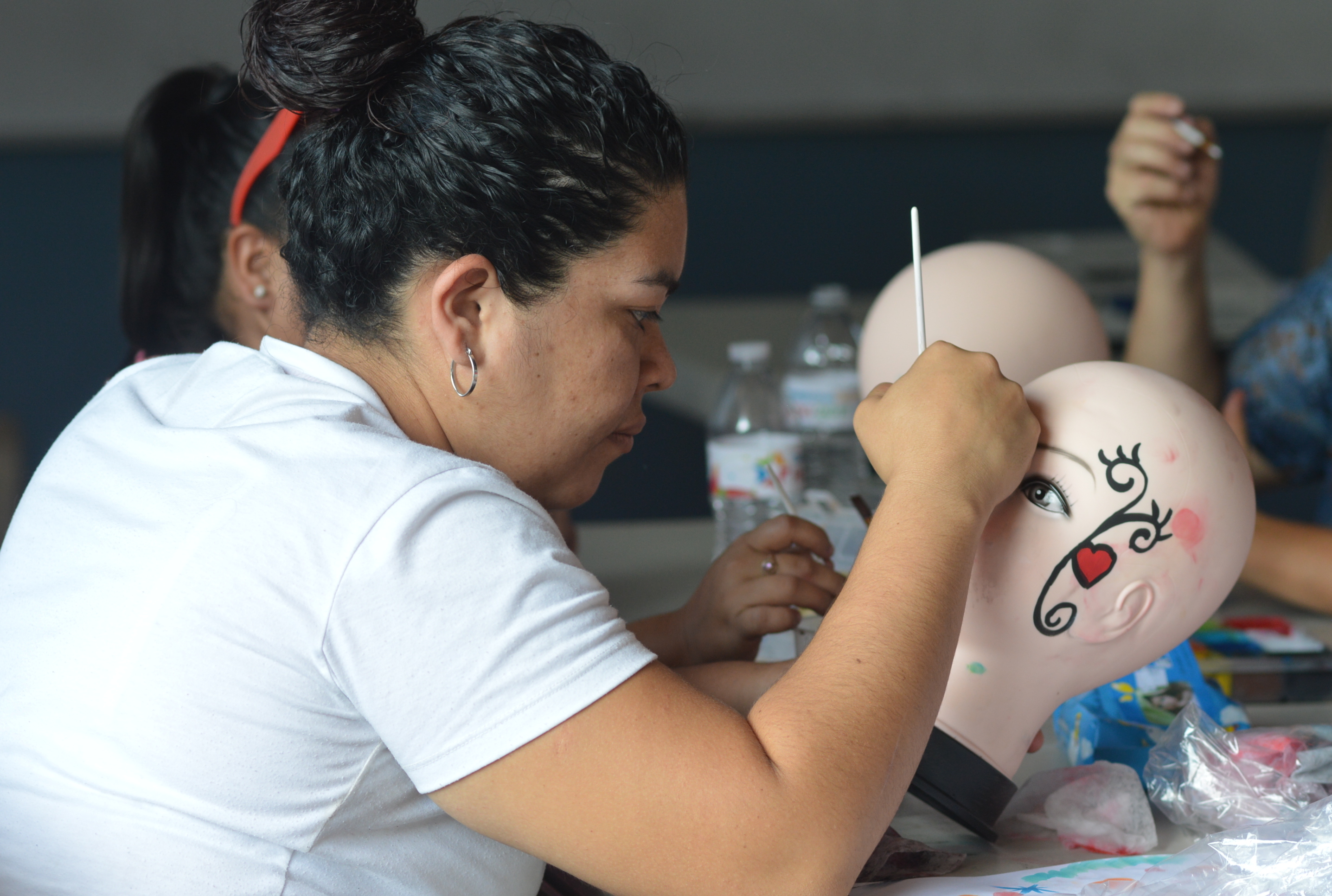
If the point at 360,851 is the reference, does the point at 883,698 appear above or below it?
above

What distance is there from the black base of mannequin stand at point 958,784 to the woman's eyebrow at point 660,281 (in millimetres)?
350

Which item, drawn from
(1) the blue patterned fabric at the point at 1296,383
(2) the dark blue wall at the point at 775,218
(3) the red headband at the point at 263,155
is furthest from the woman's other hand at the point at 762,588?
(2) the dark blue wall at the point at 775,218

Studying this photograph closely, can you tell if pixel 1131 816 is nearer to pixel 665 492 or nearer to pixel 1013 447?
pixel 1013 447

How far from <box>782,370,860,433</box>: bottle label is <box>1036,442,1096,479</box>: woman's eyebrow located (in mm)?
783

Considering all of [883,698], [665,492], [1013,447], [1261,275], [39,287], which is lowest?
[665,492]

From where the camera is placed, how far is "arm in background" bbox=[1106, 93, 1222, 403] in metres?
1.44

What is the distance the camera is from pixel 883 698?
2.06ft

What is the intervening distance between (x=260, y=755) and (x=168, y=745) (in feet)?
0.16

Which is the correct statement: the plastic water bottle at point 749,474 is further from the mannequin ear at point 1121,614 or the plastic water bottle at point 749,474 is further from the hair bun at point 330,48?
the hair bun at point 330,48

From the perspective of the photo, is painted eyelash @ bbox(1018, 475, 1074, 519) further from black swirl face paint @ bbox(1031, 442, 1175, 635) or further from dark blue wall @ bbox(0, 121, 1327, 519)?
dark blue wall @ bbox(0, 121, 1327, 519)

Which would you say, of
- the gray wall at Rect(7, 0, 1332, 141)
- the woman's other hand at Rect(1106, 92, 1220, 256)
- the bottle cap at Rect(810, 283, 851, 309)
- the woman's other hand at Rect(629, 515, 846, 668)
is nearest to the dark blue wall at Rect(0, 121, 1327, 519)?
the gray wall at Rect(7, 0, 1332, 141)

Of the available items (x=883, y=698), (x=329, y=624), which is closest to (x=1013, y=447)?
(x=883, y=698)

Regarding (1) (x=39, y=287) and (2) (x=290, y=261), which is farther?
(1) (x=39, y=287)

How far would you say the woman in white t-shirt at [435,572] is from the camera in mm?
597
